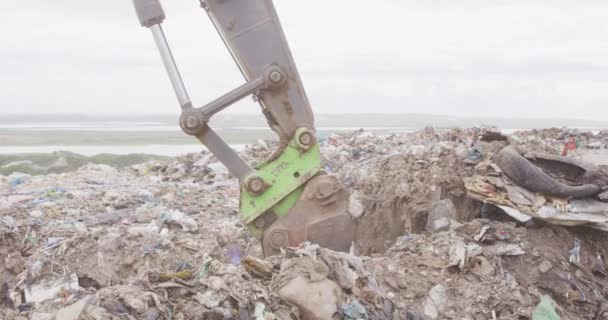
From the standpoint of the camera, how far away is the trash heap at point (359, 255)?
3049 millimetres

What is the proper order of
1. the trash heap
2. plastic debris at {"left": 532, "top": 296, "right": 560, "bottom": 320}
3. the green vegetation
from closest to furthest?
the trash heap < plastic debris at {"left": 532, "top": 296, "right": 560, "bottom": 320} < the green vegetation

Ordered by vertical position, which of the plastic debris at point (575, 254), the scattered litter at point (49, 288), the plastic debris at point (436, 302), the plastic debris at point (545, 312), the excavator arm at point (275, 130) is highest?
the excavator arm at point (275, 130)

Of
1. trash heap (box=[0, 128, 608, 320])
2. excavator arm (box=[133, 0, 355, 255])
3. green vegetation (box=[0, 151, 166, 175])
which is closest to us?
trash heap (box=[0, 128, 608, 320])

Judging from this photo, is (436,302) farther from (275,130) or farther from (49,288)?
(49,288)

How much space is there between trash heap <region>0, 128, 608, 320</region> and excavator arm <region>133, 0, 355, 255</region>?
452 millimetres

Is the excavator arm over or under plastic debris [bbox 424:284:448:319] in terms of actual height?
over

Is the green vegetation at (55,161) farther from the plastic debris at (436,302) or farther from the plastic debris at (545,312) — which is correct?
the plastic debris at (545,312)

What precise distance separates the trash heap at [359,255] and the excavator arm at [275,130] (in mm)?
452

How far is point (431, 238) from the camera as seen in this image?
14.4 feet

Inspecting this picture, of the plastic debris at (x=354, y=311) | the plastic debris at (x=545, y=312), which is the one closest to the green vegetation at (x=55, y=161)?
the plastic debris at (x=545, y=312)

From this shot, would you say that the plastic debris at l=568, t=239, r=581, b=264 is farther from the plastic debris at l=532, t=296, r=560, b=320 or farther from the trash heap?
the plastic debris at l=532, t=296, r=560, b=320

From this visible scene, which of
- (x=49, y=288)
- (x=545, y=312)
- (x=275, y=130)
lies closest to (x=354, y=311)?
(x=545, y=312)

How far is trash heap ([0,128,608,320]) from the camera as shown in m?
3.05

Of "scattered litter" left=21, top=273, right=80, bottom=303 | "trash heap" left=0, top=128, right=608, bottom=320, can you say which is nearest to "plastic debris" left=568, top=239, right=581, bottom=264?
"trash heap" left=0, top=128, right=608, bottom=320
